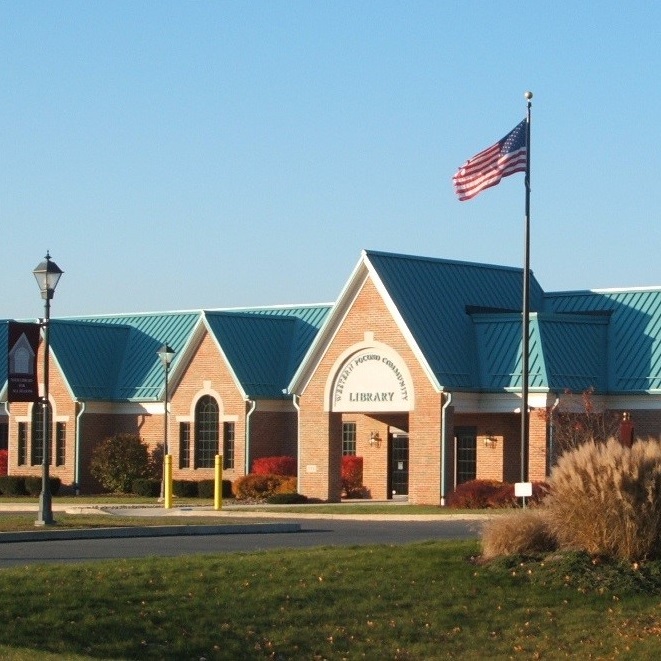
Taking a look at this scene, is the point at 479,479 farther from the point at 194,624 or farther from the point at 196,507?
the point at 194,624

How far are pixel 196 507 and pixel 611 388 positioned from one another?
475 inches

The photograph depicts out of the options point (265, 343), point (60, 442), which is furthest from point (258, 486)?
point (60, 442)

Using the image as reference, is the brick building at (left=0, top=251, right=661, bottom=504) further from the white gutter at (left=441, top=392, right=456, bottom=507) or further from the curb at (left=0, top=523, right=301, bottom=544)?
the curb at (left=0, top=523, right=301, bottom=544)

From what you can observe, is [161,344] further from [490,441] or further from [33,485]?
[490,441]

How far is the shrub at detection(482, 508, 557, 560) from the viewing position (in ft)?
62.7

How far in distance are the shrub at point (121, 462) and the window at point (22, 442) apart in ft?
13.8

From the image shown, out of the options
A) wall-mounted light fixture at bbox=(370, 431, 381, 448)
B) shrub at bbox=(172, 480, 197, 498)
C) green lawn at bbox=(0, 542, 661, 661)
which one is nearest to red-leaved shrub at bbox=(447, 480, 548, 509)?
wall-mounted light fixture at bbox=(370, 431, 381, 448)

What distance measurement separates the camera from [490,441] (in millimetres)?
43844

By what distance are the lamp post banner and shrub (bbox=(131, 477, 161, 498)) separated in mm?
18331

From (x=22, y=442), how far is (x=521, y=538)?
39.1 metres

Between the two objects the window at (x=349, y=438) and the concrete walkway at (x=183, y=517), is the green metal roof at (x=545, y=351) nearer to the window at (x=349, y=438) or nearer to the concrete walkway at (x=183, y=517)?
the concrete walkway at (x=183, y=517)

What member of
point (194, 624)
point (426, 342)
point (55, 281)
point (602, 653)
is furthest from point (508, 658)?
point (426, 342)

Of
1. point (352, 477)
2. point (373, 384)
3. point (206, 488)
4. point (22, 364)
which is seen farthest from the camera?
point (206, 488)

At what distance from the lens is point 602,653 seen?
612 inches
